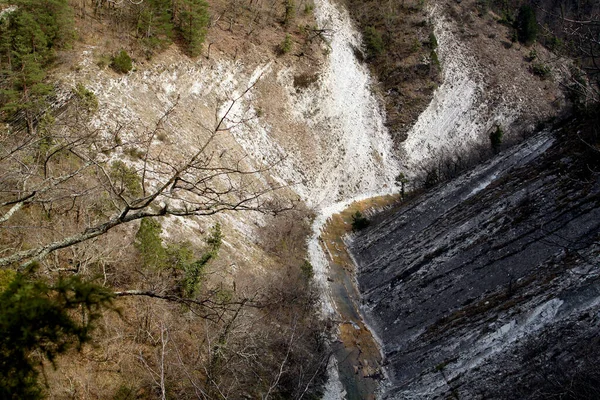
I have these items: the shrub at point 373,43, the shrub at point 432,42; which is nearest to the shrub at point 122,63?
the shrub at point 373,43

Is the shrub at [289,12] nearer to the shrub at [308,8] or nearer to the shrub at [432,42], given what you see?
the shrub at [308,8]

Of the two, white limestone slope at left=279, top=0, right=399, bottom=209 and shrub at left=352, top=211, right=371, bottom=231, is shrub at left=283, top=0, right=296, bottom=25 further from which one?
shrub at left=352, top=211, right=371, bottom=231

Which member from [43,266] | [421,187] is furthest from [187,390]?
[421,187]

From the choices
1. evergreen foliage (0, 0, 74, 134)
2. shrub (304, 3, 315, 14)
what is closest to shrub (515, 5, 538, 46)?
shrub (304, 3, 315, 14)

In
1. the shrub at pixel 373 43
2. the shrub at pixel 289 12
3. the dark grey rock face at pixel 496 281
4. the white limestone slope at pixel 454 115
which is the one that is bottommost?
the dark grey rock face at pixel 496 281

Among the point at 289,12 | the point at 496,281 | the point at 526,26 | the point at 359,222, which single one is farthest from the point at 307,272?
the point at 526,26
